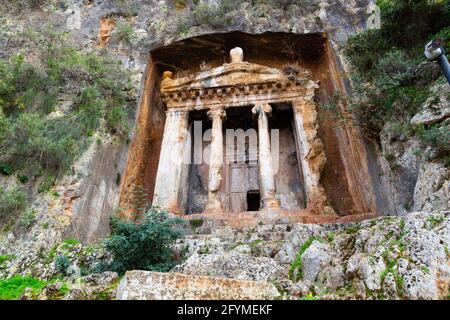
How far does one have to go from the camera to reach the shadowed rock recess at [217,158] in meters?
4.77

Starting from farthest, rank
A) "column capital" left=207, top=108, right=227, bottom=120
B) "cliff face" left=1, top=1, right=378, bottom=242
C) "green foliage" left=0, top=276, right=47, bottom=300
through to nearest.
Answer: "column capital" left=207, top=108, right=227, bottom=120 → "cliff face" left=1, top=1, right=378, bottom=242 → "green foliage" left=0, top=276, right=47, bottom=300

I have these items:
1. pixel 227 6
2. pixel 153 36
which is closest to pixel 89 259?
pixel 153 36

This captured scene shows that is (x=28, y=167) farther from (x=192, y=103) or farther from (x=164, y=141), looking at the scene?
(x=192, y=103)

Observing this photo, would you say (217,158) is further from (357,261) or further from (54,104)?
(357,261)

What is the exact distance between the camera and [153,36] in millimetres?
13406

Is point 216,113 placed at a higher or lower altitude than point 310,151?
higher

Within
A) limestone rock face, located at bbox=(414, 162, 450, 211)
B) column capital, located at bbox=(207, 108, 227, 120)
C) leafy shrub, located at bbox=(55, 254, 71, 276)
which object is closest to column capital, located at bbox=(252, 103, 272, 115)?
column capital, located at bbox=(207, 108, 227, 120)

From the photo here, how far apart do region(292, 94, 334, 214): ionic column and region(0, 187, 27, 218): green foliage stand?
6778mm

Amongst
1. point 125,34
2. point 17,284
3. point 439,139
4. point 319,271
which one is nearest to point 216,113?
point 125,34

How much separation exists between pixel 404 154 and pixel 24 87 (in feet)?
32.7

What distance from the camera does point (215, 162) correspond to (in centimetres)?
1118

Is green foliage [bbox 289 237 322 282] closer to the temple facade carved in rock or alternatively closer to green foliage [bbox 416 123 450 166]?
green foliage [bbox 416 123 450 166]

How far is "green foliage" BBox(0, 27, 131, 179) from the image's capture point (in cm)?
908

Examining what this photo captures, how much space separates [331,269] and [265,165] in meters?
6.17
